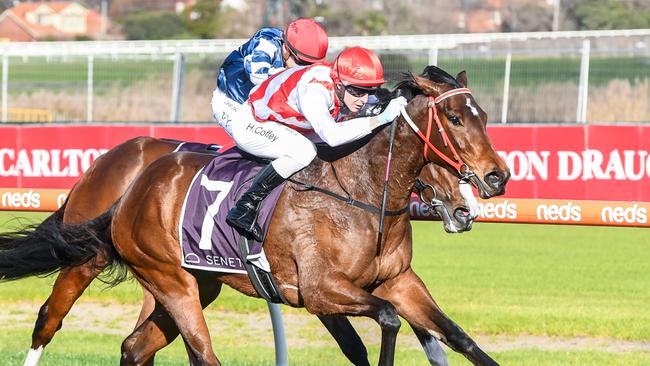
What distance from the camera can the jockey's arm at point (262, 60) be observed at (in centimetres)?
586

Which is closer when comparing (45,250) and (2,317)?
(45,250)

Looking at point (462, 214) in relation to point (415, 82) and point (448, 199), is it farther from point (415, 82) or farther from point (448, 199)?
point (415, 82)

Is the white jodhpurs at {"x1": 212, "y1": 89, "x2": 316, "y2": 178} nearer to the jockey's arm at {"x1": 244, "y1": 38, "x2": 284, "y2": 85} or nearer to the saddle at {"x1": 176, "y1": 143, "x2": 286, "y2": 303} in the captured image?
the saddle at {"x1": 176, "y1": 143, "x2": 286, "y2": 303}

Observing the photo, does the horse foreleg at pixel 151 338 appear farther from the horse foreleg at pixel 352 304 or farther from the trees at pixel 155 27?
the trees at pixel 155 27

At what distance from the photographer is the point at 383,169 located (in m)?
5.17

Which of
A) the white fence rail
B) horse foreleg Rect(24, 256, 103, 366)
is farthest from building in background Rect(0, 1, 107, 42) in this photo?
horse foreleg Rect(24, 256, 103, 366)

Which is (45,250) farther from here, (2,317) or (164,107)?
(164,107)

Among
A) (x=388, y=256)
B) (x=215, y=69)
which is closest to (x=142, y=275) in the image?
(x=388, y=256)

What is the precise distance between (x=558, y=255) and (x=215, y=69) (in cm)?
1035

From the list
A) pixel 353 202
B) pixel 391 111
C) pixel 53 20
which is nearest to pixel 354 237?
pixel 353 202

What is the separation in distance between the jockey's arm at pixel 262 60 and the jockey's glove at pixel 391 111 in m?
0.93

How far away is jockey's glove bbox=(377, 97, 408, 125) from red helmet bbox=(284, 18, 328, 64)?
2.05ft

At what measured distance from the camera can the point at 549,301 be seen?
10.2 metres

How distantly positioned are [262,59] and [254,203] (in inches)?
39.8
